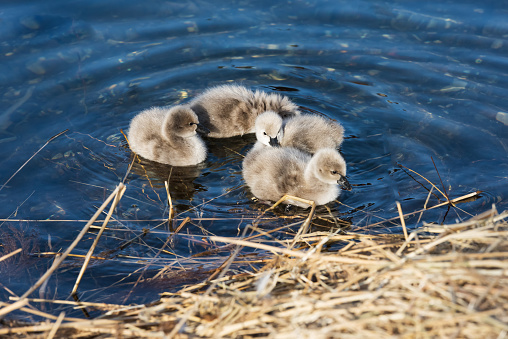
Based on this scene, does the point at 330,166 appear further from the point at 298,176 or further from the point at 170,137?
the point at 170,137

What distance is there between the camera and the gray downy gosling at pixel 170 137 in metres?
5.61

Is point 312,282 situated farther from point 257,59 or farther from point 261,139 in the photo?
point 257,59

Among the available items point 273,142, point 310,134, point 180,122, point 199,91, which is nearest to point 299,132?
point 310,134

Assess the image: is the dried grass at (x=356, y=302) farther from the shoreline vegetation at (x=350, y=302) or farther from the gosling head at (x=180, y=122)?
the gosling head at (x=180, y=122)

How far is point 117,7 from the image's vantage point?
8289 millimetres

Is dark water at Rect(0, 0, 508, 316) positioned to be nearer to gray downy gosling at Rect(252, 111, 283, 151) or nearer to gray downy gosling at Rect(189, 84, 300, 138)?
gray downy gosling at Rect(189, 84, 300, 138)

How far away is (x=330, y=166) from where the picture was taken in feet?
15.8

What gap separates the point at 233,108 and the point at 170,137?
2.88 feet

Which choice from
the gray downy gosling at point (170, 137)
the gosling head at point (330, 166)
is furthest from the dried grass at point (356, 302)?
the gray downy gosling at point (170, 137)

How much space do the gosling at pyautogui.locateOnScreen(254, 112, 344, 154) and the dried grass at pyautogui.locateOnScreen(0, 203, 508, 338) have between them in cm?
221

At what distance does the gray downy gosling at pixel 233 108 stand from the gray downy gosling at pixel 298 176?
1.03 metres

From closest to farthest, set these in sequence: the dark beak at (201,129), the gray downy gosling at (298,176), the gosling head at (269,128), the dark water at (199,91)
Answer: the dark water at (199,91)
the gray downy gosling at (298,176)
the gosling head at (269,128)
the dark beak at (201,129)

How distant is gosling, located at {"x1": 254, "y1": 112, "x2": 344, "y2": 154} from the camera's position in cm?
554

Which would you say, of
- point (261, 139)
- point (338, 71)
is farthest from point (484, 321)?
point (338, 71)
